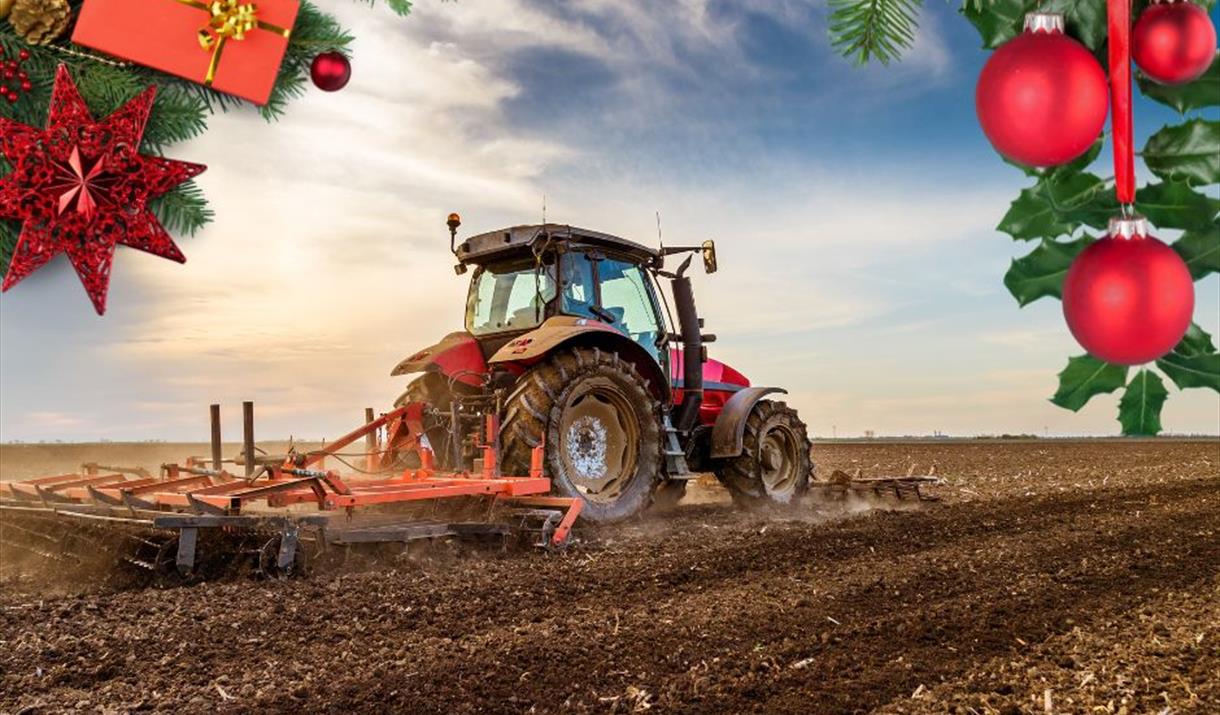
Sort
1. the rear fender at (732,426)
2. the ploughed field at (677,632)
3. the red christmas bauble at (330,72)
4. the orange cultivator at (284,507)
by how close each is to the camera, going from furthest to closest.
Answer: the rear fender at (732,426), the orange cultivator at (284,507), the ploughed field at (677,632), the red christmas bauble at (330,72)

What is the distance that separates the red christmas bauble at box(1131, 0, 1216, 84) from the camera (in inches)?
19.7

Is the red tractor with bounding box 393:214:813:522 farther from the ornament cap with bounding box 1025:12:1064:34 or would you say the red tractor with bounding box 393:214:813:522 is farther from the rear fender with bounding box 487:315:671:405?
the ornament cap with bounding box 1025:12:1064:34

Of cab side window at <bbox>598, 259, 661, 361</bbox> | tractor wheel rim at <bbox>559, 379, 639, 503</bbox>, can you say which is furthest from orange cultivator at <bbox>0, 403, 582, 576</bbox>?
cab side window at <bbox>598, 259, 661, 361</bbox>

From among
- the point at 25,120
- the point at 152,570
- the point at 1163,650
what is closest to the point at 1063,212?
the point at 25,120

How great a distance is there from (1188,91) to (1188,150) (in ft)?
0.18

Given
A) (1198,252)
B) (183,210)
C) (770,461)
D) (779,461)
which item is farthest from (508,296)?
(1198,252)

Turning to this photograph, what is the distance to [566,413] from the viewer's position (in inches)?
264

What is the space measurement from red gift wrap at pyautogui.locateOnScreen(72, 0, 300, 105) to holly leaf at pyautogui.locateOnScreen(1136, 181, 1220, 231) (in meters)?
1.14

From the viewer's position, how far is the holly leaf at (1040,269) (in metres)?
0.47

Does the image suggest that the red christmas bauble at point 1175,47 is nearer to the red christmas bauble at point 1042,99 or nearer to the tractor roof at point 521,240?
the red christmas bauble at point 1042,99

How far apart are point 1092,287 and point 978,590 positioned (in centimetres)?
506

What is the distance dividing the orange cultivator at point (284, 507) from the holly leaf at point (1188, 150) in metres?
5.13

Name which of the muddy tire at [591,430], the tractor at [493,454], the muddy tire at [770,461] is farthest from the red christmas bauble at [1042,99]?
the muddy tire at [770,461]

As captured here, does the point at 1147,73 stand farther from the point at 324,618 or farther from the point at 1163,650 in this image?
the point at 324,618
